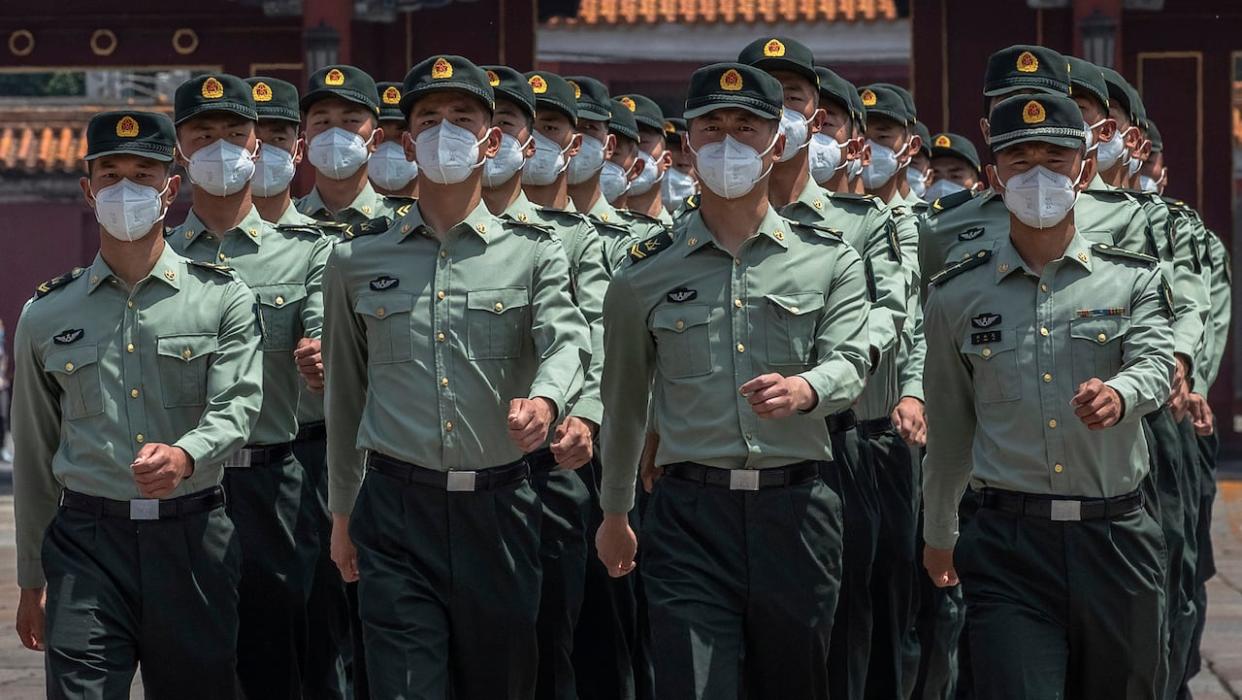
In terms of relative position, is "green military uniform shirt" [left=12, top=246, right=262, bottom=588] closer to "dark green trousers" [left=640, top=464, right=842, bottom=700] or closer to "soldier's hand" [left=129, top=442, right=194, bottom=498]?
"soldier's hand" [left=129, top=442, right=194, bottom=498]

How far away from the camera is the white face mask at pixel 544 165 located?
8336 mm

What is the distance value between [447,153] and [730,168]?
0.78 m

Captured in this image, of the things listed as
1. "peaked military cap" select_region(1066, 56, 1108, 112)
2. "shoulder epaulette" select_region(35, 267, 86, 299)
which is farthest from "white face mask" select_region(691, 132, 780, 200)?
"peaked military cap" select_region(1066, 56, 1108, 112)

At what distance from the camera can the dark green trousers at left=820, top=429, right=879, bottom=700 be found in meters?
7.21

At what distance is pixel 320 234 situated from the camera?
8.08m

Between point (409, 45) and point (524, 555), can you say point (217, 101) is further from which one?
point (409, 45)

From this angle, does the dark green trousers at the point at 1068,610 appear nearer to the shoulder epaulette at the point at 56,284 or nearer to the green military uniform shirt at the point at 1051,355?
the green military uniform shirt at the point at 1051,355

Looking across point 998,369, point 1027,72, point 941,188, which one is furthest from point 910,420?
point 941,188

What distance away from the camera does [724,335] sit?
6246 millimetres

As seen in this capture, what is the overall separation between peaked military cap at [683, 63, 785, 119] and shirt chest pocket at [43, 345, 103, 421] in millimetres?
1698

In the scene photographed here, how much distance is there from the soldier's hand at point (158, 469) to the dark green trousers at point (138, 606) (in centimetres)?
34

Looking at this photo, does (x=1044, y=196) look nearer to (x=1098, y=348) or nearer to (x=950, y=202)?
(x=1098, y=348)

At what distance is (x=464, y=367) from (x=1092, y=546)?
5.55 ft

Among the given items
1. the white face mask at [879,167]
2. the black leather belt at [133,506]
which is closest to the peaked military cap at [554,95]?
the white face mask at [879,167]
